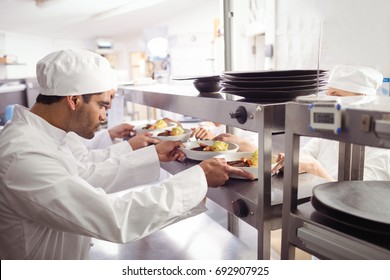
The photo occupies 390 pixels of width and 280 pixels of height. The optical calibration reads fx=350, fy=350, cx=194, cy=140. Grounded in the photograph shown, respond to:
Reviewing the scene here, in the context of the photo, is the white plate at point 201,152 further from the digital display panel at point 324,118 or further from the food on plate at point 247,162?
the digital display panel at point 324,118

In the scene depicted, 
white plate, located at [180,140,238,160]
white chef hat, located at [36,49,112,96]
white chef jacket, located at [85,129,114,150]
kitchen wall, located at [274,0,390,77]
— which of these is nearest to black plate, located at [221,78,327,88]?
white plate, located at [180,140,238,160]

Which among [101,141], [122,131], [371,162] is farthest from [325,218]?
[101,141]

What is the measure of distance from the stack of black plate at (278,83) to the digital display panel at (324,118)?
0.21 m

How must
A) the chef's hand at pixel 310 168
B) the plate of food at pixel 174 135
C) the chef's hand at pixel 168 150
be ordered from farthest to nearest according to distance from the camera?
the plate of food at pixel 174 135 < the chef's hand at pixel 168 150 < the chef's hand at pixel 310 168

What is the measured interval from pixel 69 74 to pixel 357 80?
4.62 feet

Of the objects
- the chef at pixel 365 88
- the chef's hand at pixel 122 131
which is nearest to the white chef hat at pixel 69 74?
the chef's hand at pixel 122 131

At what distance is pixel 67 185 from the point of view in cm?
89

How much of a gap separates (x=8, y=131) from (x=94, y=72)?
31cm

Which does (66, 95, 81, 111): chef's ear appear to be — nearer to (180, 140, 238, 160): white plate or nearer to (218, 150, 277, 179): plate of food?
(180, 140, 238, 160): white plate

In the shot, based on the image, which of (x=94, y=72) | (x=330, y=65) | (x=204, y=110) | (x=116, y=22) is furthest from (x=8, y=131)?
(x=116, y=22)

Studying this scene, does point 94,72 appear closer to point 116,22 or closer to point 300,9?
point 300,9

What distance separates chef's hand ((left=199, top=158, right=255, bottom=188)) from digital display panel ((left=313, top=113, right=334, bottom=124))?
0.40m

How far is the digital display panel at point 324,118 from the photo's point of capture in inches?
22.4

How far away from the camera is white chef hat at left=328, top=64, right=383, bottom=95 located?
5.83 ft
